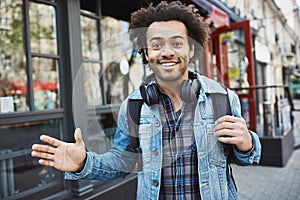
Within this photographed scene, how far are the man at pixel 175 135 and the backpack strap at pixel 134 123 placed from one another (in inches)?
1.0

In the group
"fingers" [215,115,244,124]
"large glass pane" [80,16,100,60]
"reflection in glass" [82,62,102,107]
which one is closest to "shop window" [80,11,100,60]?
"large glass pane" [80,16,100,60]

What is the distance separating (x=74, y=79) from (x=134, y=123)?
1.67 metres

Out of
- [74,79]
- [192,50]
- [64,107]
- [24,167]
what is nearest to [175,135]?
[192,50]

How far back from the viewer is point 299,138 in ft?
22.0

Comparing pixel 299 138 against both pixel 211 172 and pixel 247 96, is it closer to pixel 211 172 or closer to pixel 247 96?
pixel 247 96

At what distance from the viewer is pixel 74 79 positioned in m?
2.69

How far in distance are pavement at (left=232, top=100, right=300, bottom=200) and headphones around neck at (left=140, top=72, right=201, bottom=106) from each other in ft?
9.31

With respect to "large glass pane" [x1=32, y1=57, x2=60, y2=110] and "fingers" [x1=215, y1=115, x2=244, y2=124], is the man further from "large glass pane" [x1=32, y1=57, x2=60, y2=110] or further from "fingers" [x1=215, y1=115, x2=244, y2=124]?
"large glass pane" [x1=32, y1=57, x2=60, y2=110]

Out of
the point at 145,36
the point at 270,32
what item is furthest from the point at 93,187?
the point at 270,32

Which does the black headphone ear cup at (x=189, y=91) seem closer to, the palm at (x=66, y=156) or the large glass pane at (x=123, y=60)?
the large glass pane at (x=123, y=60)

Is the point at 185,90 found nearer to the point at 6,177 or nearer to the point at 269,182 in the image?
the point at 6,177

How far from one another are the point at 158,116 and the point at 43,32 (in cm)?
389

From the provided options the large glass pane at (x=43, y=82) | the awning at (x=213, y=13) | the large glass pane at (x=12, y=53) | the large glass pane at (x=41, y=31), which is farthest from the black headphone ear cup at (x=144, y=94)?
the large glass pane at (x=41, y=31)

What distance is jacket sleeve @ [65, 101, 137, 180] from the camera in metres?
1.15
